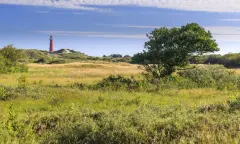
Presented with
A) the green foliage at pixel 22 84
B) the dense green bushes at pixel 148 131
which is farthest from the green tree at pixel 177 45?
the dense green bushes at pixel 148 131

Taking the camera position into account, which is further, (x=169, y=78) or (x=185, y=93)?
(x=169, y=78)

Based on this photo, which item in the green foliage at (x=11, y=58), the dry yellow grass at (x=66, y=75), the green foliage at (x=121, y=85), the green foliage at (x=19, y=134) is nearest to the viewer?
the green foliage at (x=19, y=134)

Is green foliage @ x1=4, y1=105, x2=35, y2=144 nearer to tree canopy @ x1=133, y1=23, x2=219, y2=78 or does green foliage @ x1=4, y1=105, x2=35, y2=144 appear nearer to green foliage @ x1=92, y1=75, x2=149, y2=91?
green foliage @ x1=92, y1=75, x2=149, y2=91

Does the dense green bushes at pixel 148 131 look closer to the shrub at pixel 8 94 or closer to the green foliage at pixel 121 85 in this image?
the shrub at pixel 8 94

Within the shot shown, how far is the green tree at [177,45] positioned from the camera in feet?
111

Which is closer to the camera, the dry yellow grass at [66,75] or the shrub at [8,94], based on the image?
the shrub at [8,94]

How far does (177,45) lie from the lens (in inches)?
1348

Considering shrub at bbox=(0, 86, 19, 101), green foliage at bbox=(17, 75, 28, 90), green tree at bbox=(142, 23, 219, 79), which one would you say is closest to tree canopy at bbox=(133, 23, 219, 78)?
green tree at bbox=(142, 23, 219, 79)

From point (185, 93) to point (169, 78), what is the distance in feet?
23.1

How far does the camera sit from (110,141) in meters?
8.31

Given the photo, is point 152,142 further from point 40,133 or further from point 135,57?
point 135,57

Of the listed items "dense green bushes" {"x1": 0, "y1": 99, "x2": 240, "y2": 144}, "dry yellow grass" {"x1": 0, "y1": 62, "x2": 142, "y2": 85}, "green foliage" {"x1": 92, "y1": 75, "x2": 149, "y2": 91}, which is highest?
"dense green bushes" {"x1": 0, "y1": 99, "x2": 240, "y2": 144}

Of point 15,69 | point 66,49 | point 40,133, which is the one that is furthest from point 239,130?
point 66,49

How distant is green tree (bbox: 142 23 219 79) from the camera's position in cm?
3384
